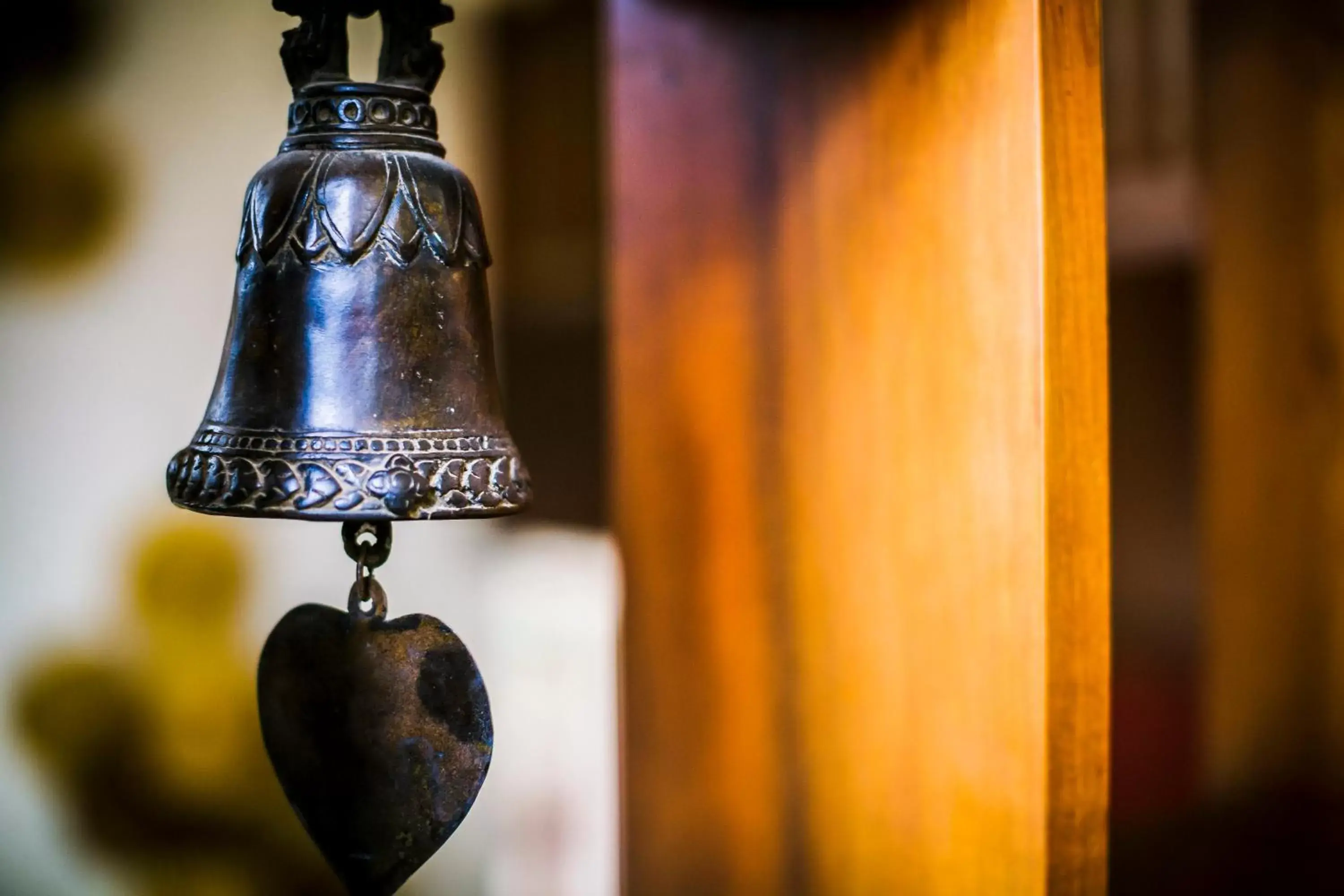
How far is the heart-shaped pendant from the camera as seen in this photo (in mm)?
802

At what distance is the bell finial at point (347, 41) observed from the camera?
0.70 meters

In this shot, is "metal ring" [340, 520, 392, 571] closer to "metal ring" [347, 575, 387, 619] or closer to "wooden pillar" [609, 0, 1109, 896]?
"metal ring" [347, 575, 387, 619]

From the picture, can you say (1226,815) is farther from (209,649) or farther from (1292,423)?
(209,649)

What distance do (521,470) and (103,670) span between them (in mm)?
736

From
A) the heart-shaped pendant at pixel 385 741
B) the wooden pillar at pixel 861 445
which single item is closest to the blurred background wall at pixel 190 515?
the wooden pillar at pixel 861 445

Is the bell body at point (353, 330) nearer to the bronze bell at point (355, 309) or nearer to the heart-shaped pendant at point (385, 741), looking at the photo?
the bronze bell at point (355, 309)

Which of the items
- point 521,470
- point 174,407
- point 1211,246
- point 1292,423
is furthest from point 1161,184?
point 174,407

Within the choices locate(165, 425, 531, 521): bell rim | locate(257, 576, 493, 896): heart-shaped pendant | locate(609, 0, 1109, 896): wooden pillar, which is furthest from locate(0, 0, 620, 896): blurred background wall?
locate(165, 425, 531, 521): bell rim

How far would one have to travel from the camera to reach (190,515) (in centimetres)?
125

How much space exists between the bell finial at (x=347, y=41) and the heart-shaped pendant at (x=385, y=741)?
0.34 m

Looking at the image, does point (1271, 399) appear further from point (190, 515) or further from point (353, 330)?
point (190, 515)

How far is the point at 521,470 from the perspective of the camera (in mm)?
736

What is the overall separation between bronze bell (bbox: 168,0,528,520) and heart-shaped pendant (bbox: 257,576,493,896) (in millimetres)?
150

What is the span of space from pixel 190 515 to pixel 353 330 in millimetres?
661
